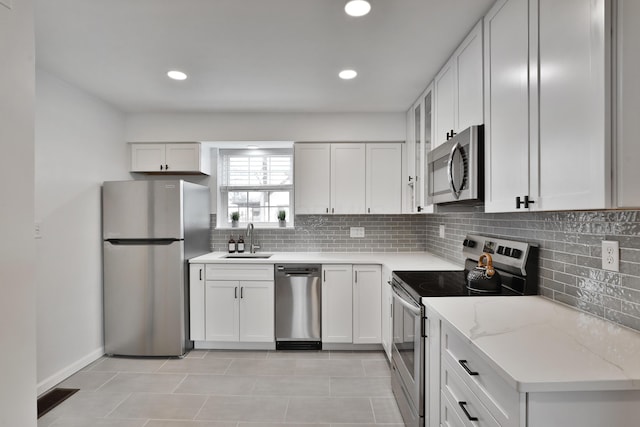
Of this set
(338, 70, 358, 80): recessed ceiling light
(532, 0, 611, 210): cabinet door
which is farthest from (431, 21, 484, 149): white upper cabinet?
(338, 70, 358, 80): recessed ceiling light

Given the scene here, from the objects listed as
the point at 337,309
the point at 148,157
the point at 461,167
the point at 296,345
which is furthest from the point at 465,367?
the point at 148,157

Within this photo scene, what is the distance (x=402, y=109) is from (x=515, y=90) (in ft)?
6.56

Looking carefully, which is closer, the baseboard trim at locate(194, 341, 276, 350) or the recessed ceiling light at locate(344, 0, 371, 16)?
the recessed ceiling light at locate(344, 0, 371, 16)

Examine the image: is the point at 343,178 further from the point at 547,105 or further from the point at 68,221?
the point at 68,221

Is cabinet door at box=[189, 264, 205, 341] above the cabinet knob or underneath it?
underneath

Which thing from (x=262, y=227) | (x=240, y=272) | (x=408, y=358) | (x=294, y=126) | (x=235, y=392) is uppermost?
(x=294, y=126)

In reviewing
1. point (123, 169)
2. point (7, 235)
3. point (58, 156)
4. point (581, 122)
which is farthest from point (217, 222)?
point (581, 122)

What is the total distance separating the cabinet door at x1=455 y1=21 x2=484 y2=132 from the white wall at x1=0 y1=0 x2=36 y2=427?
2017mm

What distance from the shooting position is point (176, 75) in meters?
2.55

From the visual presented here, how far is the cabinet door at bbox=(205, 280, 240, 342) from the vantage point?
3234mm

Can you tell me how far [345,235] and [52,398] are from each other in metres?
2.93

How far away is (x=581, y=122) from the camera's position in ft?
3.55

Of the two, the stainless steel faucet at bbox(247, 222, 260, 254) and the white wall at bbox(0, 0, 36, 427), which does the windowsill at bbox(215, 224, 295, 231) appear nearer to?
the stainless steel faucet at bbox(247, 222, 260, 254)

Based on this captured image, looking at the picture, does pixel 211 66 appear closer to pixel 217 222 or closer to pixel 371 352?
pixel 217 222
